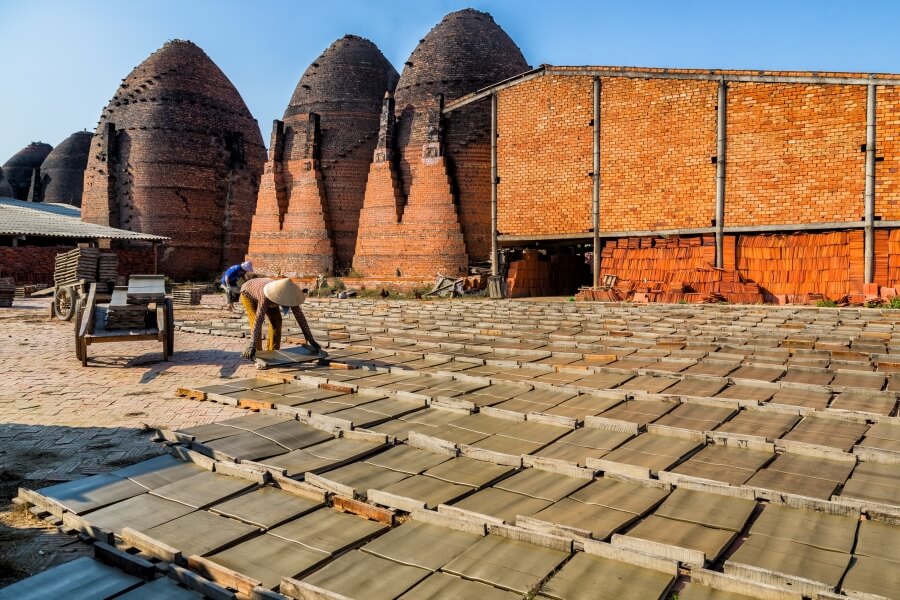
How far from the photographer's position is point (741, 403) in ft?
14.6

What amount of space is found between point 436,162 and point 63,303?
12.8 metres

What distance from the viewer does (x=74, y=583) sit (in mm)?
2396

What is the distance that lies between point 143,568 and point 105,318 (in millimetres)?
6412

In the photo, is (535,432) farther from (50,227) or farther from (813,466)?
(50,227)

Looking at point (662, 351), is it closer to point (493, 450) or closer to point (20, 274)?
point (493, 450)

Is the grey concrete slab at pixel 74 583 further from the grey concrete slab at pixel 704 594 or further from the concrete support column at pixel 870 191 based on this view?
the concrete support column at pixel 870 191

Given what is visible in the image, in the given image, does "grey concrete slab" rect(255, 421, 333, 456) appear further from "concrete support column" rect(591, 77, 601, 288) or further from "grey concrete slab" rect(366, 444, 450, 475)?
"concrete support column" rect(591, 77, 601, 288)

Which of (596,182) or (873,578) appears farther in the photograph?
(596,182)

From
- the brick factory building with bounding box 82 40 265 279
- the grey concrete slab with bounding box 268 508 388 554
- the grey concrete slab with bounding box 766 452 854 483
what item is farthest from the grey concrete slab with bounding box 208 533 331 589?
the brick factory building with bounding box 82 40 265 279

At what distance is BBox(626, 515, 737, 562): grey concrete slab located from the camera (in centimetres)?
247

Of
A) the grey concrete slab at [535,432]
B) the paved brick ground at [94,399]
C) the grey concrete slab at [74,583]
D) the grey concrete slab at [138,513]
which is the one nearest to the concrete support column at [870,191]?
the grey concrete slab at [535,432]

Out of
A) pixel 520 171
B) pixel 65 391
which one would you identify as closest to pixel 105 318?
pixel 65 391

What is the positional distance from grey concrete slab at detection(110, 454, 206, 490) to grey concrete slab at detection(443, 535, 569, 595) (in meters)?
1.84

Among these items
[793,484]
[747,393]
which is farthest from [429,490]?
[747,393]
